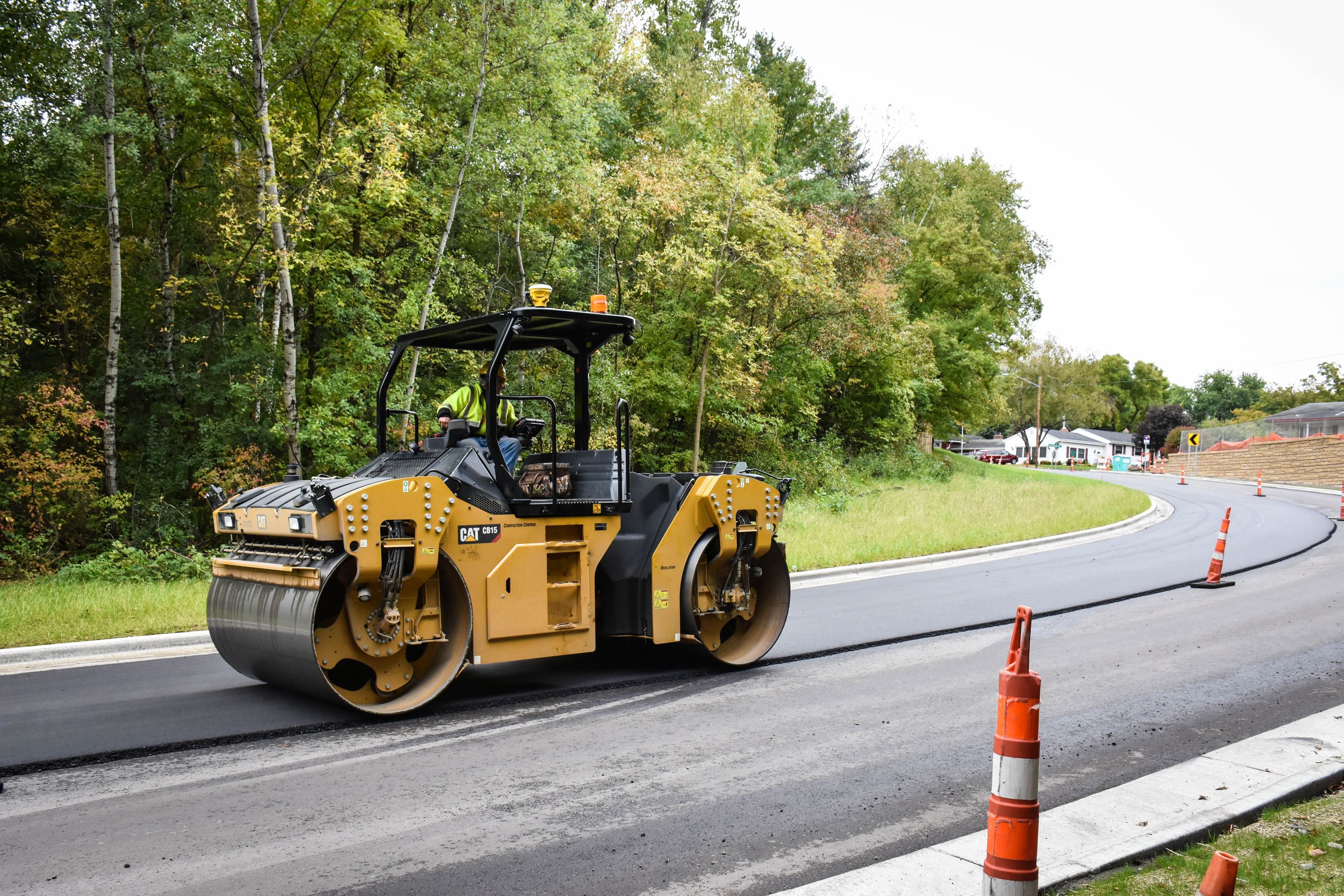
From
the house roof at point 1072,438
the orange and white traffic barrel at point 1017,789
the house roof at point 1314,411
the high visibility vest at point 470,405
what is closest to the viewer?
the orange and white traffic barrel at point 1017,789

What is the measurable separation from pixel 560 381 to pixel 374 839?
15889 millimetres

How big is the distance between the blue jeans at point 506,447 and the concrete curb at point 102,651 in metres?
3.06

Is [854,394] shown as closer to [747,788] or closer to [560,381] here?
[560,381]

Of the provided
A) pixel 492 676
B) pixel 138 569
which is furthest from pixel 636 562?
pixel 138 569

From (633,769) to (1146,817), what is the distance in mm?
2418

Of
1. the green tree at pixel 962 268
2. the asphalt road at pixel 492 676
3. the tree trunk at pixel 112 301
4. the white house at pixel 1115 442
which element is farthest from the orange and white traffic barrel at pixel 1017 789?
the white house at pixel 1115 442

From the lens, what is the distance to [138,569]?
1482cm

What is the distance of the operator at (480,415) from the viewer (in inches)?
272

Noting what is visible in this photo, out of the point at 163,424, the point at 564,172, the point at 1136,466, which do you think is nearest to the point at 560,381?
the point at 564,172

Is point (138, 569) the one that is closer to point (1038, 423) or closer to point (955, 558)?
point (955, 558)

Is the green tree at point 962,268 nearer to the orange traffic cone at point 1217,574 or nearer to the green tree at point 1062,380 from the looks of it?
the orange traffic cone at point 1217,574

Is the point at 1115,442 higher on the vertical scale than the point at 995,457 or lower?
higher

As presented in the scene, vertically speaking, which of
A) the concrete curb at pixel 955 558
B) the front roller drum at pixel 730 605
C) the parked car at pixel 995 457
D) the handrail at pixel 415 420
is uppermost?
the handrail at pixel 415 420

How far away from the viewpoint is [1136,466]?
79188 mm
